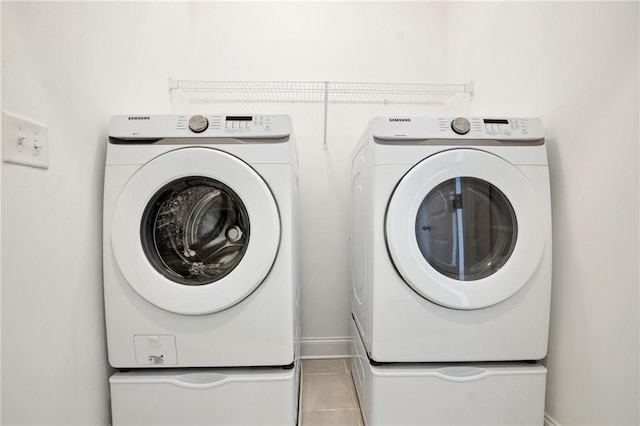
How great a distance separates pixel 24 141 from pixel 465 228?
51.2 inches

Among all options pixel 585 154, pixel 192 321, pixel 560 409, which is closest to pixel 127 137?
pixel 192 321

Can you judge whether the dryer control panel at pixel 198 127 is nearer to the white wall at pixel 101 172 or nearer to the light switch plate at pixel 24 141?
the white wall at pixel 101 172

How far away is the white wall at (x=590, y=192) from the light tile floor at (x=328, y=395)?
76 centimetres

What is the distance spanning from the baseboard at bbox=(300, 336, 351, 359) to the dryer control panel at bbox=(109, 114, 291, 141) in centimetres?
129

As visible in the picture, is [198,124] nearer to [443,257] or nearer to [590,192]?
[443,257]

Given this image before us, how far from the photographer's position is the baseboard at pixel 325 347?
1841mm

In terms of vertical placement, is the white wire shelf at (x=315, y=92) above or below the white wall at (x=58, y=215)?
above

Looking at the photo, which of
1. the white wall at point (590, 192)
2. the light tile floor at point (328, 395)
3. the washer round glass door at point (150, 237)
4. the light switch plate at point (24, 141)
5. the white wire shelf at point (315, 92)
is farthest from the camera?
the white wire shelf at point (315, 92)

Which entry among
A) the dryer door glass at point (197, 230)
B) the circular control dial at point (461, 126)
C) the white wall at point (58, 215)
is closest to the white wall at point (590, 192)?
the circular control dial at point (461, 126)

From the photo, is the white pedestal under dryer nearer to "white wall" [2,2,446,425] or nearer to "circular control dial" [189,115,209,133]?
"white wall" [2,2,446,425]

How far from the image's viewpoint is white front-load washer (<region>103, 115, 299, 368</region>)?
1.00 meters

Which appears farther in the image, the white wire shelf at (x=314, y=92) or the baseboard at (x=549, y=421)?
the white wire shelf at (x=314, y=92)

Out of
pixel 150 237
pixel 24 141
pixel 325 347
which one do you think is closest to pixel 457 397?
pixel 325 347

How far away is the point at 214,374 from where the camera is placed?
3.48 ft
